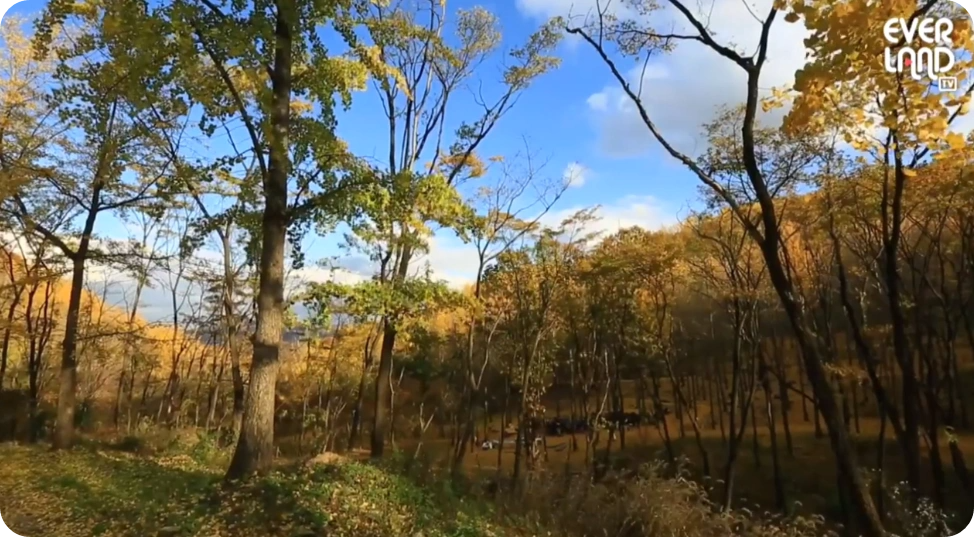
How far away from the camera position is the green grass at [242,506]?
12.2ft

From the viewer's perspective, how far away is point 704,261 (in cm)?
1276

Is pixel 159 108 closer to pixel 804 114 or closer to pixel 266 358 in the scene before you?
pixel 266 358

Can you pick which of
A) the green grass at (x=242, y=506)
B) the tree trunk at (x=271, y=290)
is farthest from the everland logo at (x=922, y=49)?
the tree trunk at (x=271, y=290)

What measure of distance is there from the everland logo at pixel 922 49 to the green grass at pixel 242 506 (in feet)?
12.1

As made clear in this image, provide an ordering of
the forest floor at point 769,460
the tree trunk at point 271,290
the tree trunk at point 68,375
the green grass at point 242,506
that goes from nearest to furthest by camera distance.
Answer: the green grass at point 242,506, the tree trunk at point 271,290, the tree trunk at point 68,375, the forest floor at point 769,460

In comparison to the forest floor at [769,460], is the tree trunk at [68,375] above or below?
above

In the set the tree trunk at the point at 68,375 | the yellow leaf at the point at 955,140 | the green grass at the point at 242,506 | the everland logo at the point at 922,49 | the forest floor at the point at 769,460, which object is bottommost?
the forest floor at the point at 769,460

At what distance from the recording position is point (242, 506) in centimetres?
399

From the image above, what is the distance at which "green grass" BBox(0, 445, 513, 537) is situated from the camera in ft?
12.2

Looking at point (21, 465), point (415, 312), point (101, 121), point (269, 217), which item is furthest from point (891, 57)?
point (21, 465)

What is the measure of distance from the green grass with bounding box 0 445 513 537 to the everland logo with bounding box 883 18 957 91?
3.69 meters

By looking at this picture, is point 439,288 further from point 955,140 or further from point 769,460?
point 769,460

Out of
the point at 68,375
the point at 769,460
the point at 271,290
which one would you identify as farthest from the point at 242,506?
the point at 769,460

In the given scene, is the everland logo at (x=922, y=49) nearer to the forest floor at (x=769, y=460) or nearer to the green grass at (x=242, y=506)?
the green grass at (x=242, y=506)
